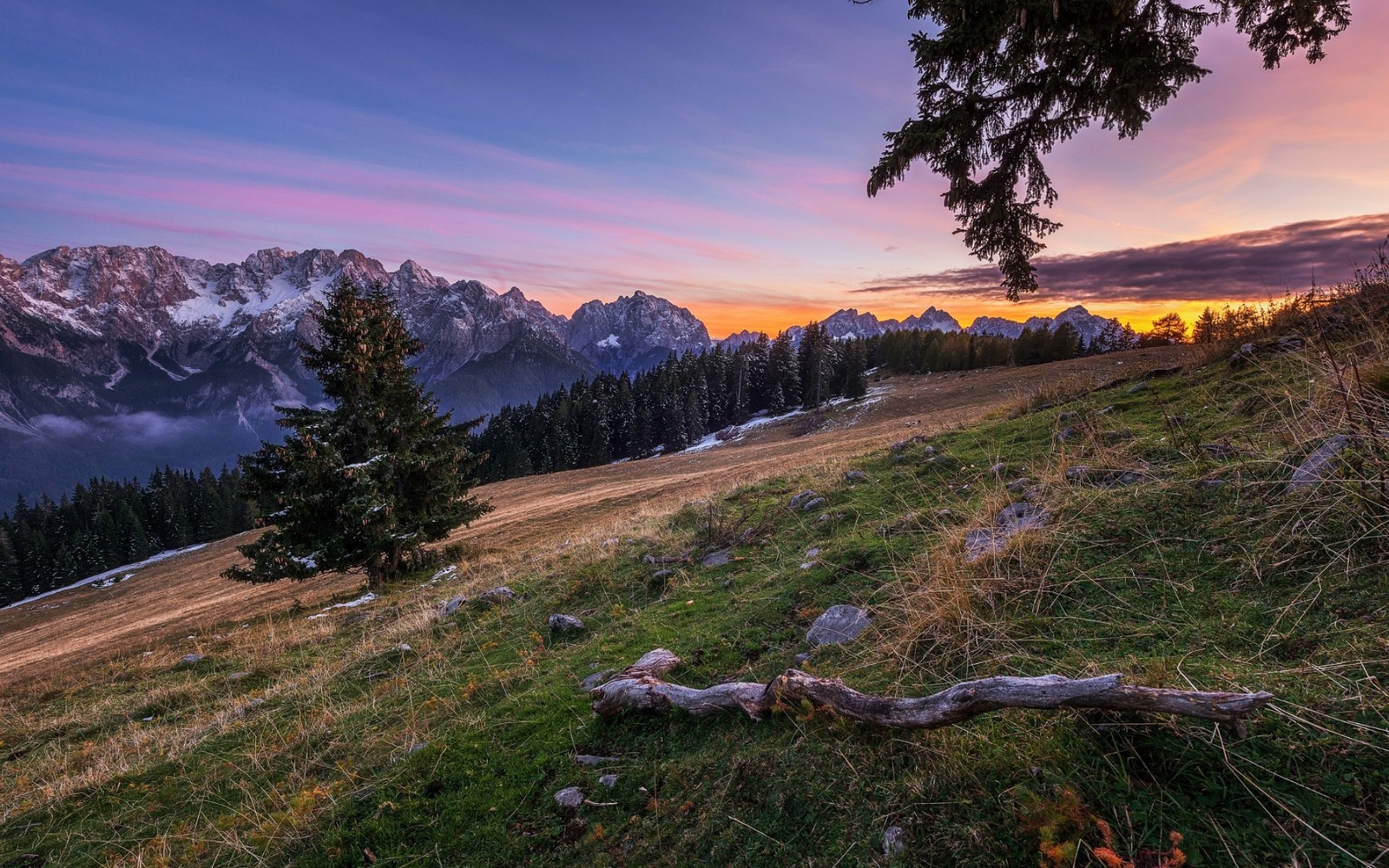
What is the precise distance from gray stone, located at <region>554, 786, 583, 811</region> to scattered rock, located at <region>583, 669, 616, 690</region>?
4.38 ft

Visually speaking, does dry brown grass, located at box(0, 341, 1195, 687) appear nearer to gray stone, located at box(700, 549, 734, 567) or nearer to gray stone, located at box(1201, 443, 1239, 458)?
gray stone, located at box(700, 549, 734, 567)

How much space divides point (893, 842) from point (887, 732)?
2.01ft

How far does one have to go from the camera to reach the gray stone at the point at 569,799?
3.34 m

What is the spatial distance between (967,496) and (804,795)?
18.0ft

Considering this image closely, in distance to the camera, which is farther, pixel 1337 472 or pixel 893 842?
pixel 1337 472

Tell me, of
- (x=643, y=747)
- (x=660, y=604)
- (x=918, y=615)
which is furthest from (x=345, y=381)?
(x=918, y=615)

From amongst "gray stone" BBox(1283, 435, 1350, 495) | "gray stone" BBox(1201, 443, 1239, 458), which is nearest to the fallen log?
"gray stone" BBox(1283, 435, 1350, 495)

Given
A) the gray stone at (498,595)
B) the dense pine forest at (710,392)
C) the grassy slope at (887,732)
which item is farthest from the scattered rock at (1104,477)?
the dense pine forest at (710,392)

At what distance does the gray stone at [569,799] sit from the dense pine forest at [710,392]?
218ft

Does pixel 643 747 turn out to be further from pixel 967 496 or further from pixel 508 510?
pixel 508 510

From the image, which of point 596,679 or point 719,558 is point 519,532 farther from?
point 596,679

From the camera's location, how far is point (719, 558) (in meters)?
8.30

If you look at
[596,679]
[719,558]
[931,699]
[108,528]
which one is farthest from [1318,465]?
[108,528]

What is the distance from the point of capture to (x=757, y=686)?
3.58 m
